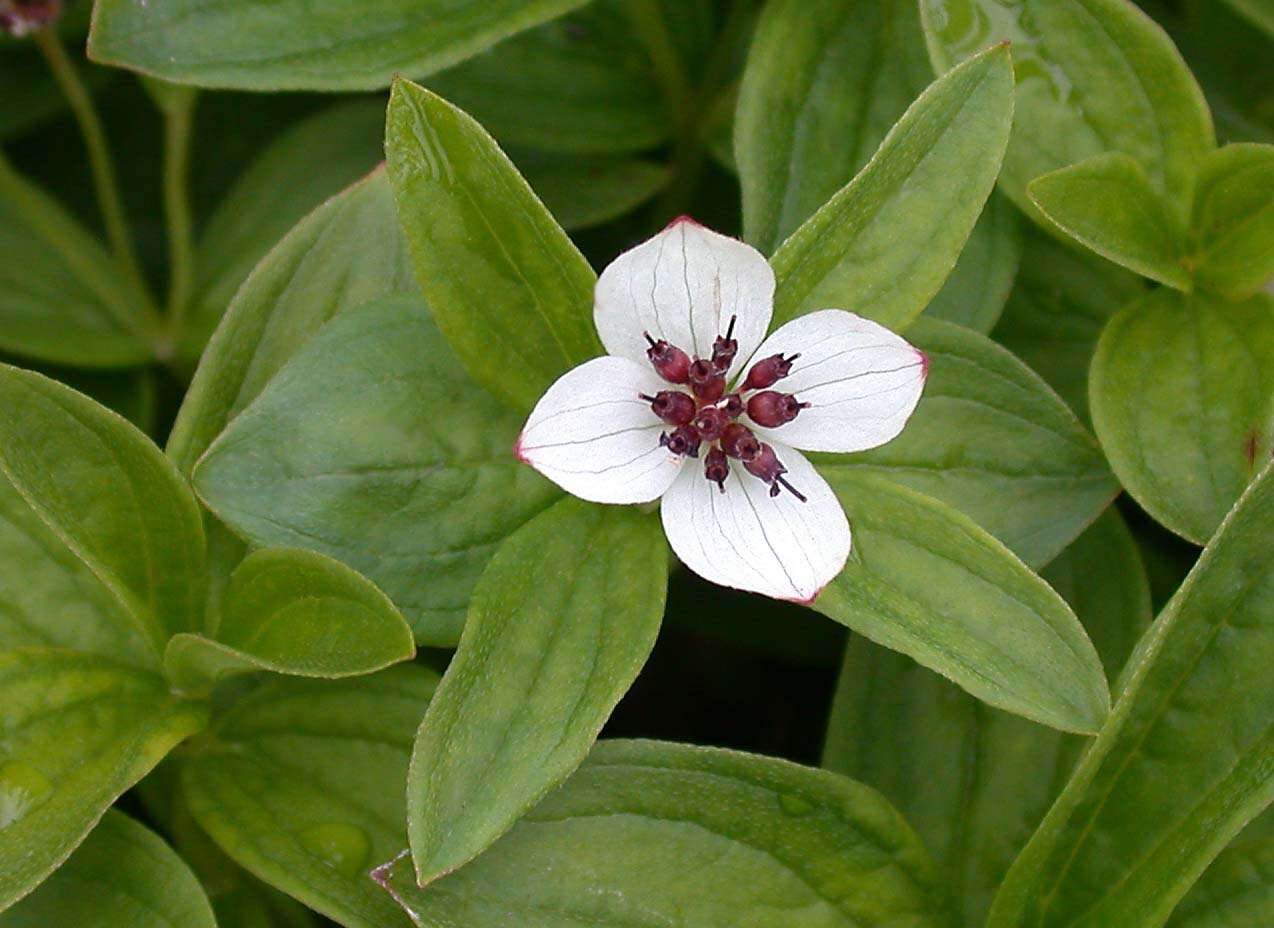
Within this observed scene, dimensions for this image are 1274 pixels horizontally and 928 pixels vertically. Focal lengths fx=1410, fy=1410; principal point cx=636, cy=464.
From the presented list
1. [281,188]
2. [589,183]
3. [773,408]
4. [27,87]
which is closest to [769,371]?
[773,408]

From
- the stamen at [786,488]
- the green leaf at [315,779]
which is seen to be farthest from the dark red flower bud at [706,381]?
the green leaf at [315,779]

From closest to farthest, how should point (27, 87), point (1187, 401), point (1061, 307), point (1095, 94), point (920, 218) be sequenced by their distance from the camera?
point (920, 218), point (1187, 401), point (1095, 94), point (1061, 307), point (27, 87)

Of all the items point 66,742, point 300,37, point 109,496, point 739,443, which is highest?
point 300,37

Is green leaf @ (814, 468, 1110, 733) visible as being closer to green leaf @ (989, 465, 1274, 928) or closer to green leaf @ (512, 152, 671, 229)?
green leaf @ (989, 465, 1274, 928)

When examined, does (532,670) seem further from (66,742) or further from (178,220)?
(178,220)

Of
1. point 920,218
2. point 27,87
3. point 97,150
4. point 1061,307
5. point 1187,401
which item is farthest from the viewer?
point 27,87

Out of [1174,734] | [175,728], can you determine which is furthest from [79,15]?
[1174,734]

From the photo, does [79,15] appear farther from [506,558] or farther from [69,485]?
[506,558]
